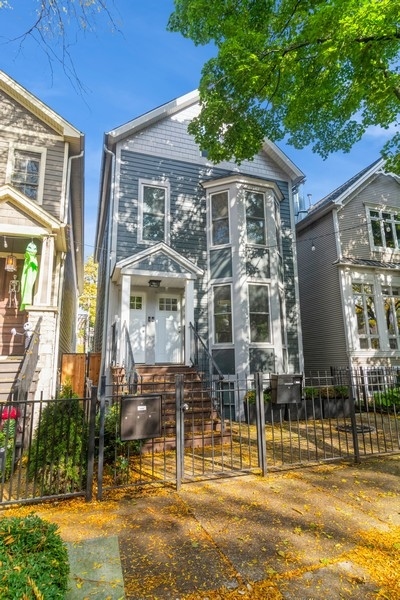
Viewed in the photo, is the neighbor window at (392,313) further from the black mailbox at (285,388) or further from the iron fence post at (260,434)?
the iron fence post at (260,434)

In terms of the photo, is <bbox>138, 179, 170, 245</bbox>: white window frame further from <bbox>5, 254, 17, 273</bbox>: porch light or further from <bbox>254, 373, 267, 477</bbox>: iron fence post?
<bbox>254, 373, 267, 477</bbox>: iron fence post

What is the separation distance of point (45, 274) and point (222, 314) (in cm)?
569

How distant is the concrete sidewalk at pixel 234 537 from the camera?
8.49 feet

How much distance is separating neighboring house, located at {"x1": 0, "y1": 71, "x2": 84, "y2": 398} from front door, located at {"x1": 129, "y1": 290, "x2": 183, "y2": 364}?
91.5 inches

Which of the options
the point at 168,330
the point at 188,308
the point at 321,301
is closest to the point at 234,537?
the point at 188,308

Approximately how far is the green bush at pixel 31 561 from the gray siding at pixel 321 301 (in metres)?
12.7

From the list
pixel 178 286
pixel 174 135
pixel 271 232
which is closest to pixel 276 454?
pixel 178 286

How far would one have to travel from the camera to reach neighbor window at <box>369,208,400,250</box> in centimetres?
1463

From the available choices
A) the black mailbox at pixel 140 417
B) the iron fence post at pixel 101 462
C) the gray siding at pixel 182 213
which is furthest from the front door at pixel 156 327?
the iron fence post at pixel 101 462

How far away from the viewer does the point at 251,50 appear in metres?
8.93

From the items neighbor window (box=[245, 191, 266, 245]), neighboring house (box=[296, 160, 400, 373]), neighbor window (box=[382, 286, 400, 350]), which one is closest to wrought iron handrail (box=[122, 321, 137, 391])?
neighbor window (box=[245, 191, 266, 245])

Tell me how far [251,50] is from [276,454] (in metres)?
10.2

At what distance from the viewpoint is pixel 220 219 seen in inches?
468

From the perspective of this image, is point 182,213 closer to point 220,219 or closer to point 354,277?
point 220,219
